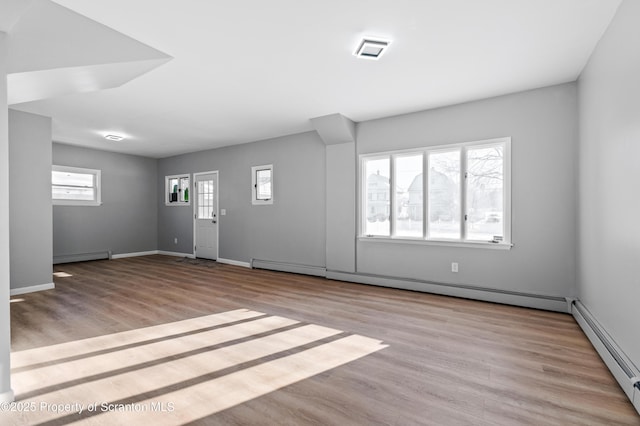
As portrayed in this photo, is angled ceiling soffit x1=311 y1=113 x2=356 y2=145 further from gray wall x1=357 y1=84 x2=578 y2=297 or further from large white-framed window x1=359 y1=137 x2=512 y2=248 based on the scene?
gray wall x1=357 y1=84 x2=578 y2=297

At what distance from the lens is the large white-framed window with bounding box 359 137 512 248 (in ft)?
13.4

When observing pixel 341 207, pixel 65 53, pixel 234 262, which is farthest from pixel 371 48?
pixel 234 262

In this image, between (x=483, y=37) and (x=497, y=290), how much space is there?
3.00 metres

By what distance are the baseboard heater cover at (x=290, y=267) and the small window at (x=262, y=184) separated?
1.27 meters

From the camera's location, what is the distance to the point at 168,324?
332 centimetres

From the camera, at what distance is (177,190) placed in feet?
27.1

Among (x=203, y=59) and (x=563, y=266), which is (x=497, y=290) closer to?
(x=563, y=266)

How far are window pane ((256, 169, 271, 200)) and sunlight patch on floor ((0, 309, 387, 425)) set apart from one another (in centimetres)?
357

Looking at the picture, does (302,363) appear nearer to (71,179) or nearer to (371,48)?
(371,48)

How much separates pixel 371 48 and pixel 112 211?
7.56 meters

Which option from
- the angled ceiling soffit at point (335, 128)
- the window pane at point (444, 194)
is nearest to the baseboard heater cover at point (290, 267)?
the window pane at point (444, 194)

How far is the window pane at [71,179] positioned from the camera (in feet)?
22.0

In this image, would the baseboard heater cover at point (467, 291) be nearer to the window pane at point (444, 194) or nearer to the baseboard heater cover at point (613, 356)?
the baseboard heater cover at point (613, 356)

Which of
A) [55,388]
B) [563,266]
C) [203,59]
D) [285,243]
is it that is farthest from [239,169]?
[563,266]
